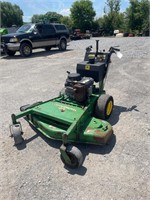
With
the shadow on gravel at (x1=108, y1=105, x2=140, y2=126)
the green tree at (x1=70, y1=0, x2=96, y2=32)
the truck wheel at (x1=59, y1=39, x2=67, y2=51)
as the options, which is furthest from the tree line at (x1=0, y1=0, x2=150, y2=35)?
the shadow on gravel at (x1=108, y1=105, x2=140, y2=126)

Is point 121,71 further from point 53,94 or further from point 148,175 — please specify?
point 148,175

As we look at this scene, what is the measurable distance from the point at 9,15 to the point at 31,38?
61414 mm

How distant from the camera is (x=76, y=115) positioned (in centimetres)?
420

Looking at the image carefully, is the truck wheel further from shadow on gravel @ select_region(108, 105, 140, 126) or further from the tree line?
the tree line

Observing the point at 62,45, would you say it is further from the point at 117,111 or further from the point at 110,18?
the point at 110,18

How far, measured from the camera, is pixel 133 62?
Result: 36.5ft

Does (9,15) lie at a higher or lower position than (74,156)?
higher

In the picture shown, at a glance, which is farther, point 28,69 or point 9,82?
point 28,69

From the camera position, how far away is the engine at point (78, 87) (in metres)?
4.49

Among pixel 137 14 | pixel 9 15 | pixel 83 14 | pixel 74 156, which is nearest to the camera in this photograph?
pixel 74 156

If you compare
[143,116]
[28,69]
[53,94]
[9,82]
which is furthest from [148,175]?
[28,69]

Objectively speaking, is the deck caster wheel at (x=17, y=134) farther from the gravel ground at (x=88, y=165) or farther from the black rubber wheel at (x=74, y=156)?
the black rubber wheel at (x=74, y=156)

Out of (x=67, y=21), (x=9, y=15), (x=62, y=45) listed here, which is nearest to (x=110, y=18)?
(x=67, y=21)

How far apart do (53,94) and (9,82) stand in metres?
2.37
